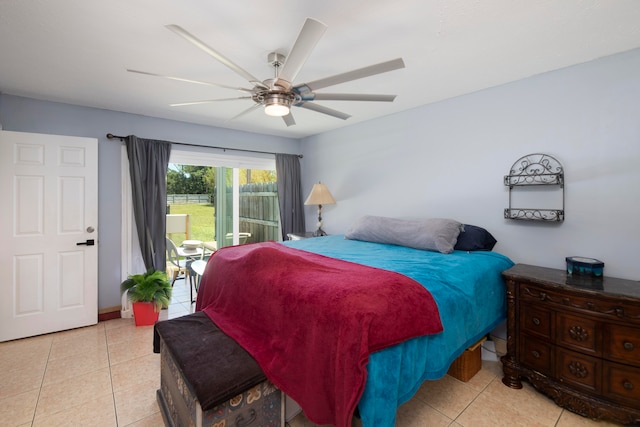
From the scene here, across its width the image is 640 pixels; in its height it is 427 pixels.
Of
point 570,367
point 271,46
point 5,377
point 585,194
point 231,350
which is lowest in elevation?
point 5,377

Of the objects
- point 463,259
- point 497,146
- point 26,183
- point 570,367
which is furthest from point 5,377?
point 497,146

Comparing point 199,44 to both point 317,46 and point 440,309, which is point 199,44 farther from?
point 440,309

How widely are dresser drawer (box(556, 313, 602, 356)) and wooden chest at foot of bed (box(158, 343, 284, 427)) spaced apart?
6.07 ft

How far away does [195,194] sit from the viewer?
13.7ft

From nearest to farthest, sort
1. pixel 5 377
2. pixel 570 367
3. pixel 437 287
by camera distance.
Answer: pixel 437 287, pixel 570 367, pixel 5 377

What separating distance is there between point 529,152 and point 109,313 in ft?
15.3

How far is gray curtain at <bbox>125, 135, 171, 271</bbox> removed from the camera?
3.38 meters

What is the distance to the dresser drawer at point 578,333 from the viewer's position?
1767 millimetres

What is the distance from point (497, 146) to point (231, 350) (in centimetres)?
280

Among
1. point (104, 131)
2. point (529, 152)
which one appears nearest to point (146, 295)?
point (104, 131)

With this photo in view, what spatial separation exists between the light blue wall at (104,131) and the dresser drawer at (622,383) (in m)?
4.45

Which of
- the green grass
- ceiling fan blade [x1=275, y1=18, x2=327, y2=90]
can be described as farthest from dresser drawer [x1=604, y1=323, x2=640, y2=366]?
the green grass

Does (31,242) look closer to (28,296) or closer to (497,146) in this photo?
(28,296)

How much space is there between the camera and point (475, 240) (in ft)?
8.43
